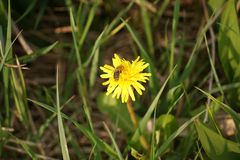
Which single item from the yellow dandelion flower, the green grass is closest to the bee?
the yellow dandelion flower

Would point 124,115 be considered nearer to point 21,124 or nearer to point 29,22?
point 21,124

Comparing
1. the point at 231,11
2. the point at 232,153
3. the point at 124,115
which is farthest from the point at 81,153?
the point at 231,11

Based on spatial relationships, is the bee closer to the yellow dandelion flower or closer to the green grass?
the yellow dandelion flower

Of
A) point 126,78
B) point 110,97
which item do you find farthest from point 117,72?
point 110,97

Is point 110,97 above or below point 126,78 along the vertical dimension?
below

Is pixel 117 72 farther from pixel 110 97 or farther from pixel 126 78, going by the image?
pixel 110 97

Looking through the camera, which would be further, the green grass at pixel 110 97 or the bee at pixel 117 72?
the green grass at pixel 110 97

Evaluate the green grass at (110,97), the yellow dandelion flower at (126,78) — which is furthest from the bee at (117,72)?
the green grass at (110,97)

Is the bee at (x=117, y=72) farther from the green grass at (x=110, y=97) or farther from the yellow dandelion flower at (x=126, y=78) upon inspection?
the green grass at (x=110, y=97)
